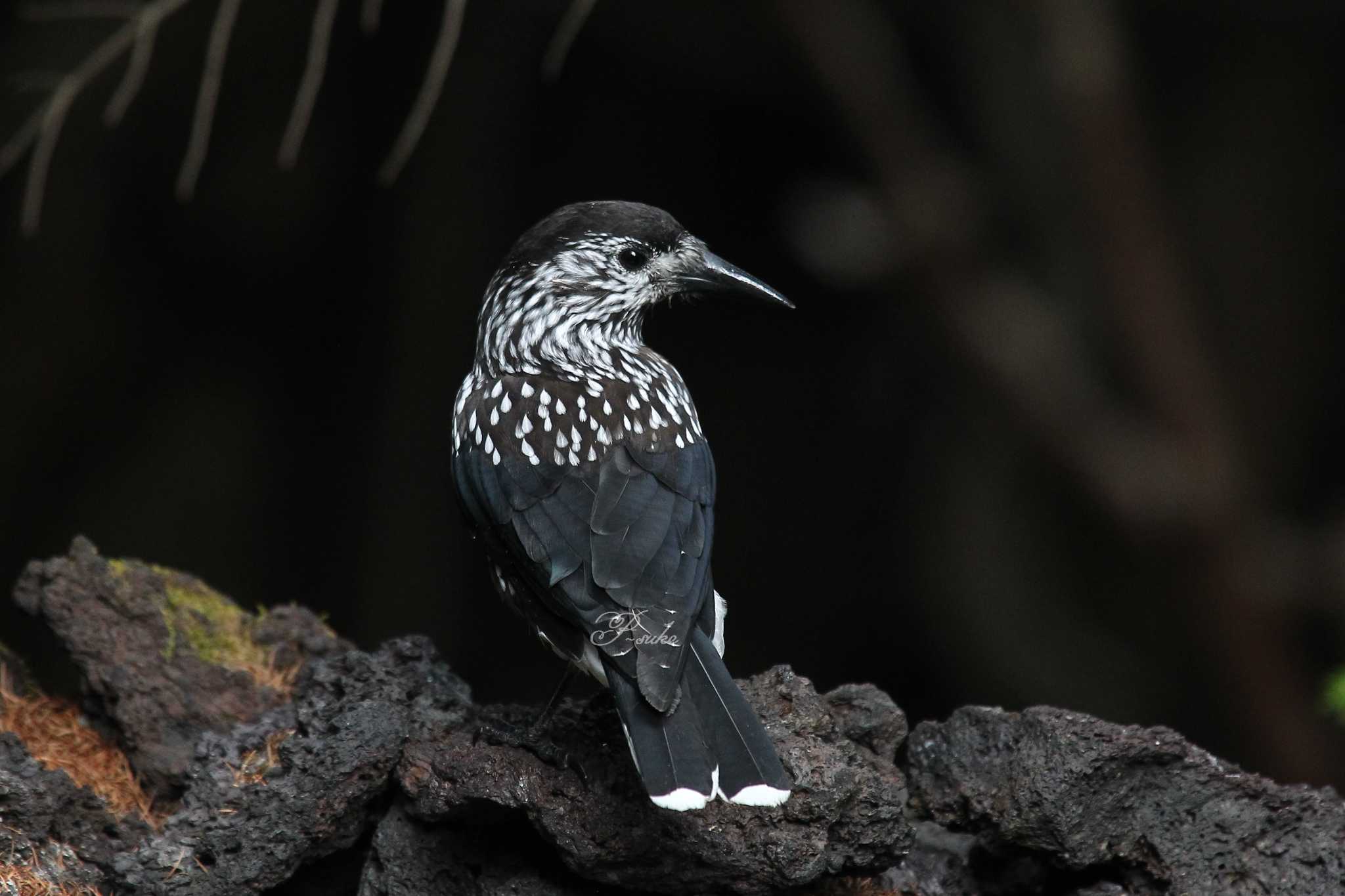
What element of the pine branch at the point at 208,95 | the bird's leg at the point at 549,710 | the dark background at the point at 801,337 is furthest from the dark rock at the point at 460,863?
the dark background at the point at 801,337

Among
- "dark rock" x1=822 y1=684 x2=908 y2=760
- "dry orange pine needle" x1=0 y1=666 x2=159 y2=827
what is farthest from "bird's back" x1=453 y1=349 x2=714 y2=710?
"dry orange pine needle" x1=0 y1=666 x2=159 y2=827

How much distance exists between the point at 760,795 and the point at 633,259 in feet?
5.50

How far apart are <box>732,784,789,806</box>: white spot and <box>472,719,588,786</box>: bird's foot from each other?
384 millimetres

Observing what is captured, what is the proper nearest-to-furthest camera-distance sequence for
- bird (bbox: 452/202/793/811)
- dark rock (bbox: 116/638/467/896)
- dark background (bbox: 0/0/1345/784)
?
bird (bbox: 452/202/793/811), dark rock (bbox: 116/638/467/896), dark background (bbox: 0/0/1345/784)

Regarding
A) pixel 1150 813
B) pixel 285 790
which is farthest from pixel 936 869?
pixel 285 790

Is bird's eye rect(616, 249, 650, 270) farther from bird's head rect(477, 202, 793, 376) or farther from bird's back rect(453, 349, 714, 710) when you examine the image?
bird's back rect(453, 349, 714, 710)

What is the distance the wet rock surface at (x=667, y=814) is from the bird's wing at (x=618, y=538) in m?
0.28

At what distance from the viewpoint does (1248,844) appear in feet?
11.3

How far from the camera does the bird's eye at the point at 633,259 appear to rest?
421cm

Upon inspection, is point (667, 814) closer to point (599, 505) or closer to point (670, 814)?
point (670, 814)

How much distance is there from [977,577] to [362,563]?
3152 millimetres

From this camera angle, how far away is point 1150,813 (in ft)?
11.3

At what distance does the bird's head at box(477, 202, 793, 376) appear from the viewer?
4.18m

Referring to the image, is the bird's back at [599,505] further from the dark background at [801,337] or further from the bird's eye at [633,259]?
the dark background at [801,337]
